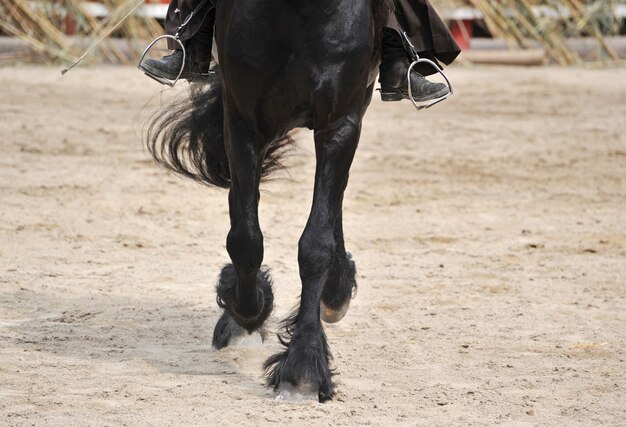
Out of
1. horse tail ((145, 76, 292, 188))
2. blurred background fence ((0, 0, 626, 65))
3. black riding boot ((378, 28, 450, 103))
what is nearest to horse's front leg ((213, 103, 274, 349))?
black riding boot ((378, 28, 450, 103))

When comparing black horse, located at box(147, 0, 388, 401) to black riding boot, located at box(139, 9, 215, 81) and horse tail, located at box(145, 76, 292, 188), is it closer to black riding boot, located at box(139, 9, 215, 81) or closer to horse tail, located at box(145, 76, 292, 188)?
black riding boot, located at box(139, 9, 215, 81)

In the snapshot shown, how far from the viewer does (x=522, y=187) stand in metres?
9.59

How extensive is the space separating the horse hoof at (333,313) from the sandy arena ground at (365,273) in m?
0.06

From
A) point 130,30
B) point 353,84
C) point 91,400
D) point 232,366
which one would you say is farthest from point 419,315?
point 130,30

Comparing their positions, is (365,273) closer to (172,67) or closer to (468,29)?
(172,67)

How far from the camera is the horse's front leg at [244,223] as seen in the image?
4949 millimetres

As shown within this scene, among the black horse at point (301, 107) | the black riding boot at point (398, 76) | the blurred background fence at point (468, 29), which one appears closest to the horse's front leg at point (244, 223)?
the black horse at point (301, 107)

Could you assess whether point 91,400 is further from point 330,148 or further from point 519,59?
point 519,59

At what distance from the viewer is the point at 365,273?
7.08 meters

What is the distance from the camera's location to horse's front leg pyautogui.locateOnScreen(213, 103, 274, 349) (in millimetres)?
4949

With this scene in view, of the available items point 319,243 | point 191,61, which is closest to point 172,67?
point 191,61

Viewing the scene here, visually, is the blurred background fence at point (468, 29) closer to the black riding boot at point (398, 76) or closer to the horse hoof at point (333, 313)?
the horse hoof at point (333, 313)

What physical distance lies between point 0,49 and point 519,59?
7040mm

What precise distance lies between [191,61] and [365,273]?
2.15 m
